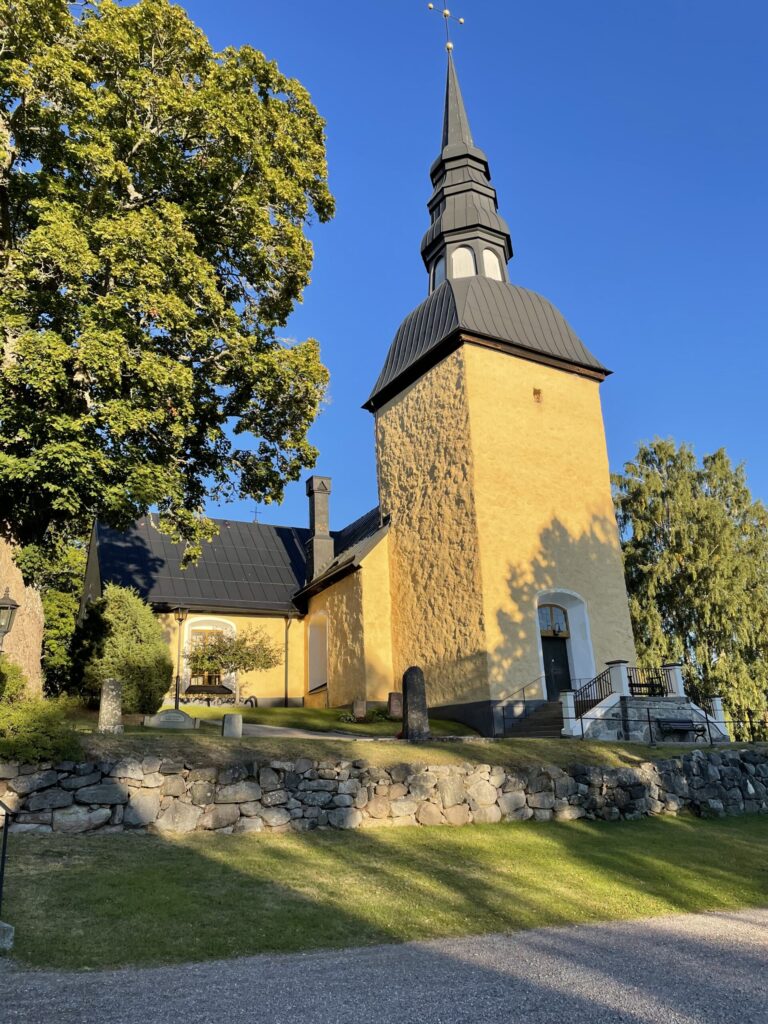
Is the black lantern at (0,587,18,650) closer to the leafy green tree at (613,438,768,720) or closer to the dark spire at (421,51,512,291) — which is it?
the dark spire at (421,51,512,291)

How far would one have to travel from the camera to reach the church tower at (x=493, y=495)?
18.8m

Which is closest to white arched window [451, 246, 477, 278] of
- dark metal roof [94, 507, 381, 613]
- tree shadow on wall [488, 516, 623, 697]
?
dark metal roof [94, 507, 381, 613]

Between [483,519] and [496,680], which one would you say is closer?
[496,680]

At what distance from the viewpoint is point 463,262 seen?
939 inches

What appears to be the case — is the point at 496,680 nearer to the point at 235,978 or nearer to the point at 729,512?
the point at 235,978

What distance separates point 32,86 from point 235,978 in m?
12.9

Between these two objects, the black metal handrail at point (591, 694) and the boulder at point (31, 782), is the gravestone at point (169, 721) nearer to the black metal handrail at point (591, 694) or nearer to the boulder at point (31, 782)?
the boulder at point (31, 782)

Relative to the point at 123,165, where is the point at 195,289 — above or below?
below

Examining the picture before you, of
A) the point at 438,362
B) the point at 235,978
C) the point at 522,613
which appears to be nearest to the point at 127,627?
the point at 522,613

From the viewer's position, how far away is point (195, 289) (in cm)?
1298

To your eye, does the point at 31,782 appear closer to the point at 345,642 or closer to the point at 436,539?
the point at 436,539

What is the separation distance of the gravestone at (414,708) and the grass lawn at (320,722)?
3491mm

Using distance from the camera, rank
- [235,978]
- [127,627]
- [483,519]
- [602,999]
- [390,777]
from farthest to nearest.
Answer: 1. [483,519]
2. [127,627]
3. [390,777]
4. [235,978]
5. [602,999]

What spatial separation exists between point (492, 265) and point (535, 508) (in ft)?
29.1
